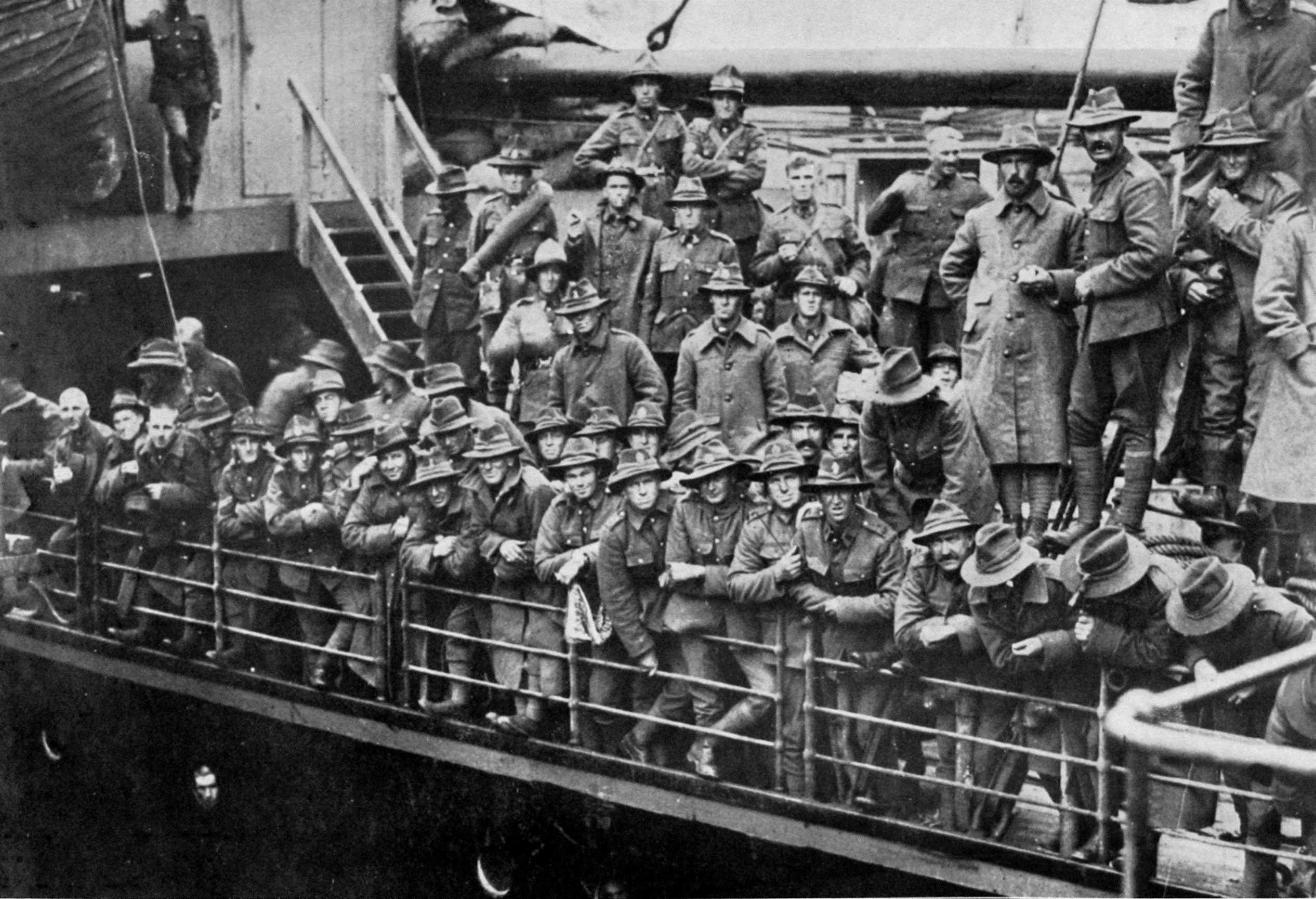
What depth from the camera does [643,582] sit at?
30.2 feet

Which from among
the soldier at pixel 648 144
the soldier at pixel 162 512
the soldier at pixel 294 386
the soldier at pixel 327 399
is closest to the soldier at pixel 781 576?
the soldier at pixel 327 399

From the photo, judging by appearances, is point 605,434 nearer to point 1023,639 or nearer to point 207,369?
point 1023,639

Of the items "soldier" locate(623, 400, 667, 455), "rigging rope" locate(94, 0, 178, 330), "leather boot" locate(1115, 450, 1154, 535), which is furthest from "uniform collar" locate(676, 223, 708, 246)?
"rigging rope" locate(94, 0, 178, 330)

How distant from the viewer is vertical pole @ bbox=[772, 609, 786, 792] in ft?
28.2

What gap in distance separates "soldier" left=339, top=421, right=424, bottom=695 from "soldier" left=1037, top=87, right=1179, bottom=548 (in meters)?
3.44

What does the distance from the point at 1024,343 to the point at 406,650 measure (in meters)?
3.75

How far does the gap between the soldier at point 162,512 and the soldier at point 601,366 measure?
2382 millimetres

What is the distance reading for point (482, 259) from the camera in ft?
39.7

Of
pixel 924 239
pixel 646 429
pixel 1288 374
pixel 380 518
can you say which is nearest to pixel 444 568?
pixel 380 518

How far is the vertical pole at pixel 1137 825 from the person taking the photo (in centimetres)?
454

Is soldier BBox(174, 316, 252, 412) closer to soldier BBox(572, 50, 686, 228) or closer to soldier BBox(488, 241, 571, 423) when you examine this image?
soldier BBox(488, 241, 571, 423)

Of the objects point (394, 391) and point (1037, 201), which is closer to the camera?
point (1037, 201)

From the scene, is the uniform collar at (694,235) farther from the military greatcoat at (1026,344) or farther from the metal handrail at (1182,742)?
the metal handrail at (1182,742)

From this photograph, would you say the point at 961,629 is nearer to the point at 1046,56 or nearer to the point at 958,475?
the point at 958,475
